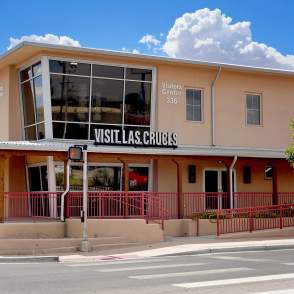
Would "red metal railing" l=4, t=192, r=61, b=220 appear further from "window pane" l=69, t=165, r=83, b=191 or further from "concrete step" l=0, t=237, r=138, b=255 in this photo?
"window pane" l=69, t=165, r=83, b=191

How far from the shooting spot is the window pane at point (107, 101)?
986 inches

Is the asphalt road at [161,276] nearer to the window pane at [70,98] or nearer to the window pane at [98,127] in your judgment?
the window pane at [98,127]

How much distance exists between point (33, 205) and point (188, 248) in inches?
241

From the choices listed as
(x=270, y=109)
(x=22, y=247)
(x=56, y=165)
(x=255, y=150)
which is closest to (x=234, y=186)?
(x=255, y=150)

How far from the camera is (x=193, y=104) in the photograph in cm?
2733

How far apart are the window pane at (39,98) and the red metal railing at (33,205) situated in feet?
13.3

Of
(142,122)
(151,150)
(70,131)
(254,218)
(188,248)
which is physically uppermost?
(142,122)

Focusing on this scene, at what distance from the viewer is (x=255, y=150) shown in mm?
28172

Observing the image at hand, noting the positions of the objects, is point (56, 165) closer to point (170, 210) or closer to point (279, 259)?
point (170, 210)

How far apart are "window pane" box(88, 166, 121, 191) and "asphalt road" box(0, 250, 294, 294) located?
8383mm

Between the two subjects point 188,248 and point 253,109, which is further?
point 253,109

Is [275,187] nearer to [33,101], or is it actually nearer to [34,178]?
[34,178]

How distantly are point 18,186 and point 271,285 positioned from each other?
16.7m

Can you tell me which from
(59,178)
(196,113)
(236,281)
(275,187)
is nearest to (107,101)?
(59,178)
